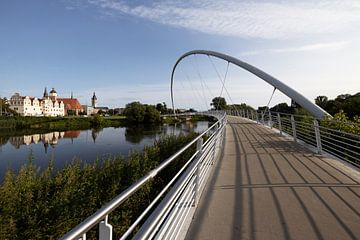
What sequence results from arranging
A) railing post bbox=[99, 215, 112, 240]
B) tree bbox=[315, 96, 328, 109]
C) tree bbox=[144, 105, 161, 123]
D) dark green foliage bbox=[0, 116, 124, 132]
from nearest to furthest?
railing post bbox=[99, 215, 112, 240]
tree bbox=[315, 96, 328, 109]
dark green foliage bbox=[0, 116, 124, 132]
tree bbox=[144, 105, 161, 123]

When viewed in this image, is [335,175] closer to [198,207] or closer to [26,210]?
[198,207]

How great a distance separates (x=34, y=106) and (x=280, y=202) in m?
98.8

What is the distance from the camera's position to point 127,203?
27.3 ft

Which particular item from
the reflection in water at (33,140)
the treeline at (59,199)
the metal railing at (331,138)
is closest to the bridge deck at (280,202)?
the metal railing at (331,138)

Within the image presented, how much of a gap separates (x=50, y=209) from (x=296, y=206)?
221 inches

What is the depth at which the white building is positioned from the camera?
8512cm

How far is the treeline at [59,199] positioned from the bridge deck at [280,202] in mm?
3741

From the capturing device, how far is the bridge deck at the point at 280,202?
9.78 ft

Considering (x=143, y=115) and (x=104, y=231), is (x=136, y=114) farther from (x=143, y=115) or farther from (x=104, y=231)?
(x=104, y=231)

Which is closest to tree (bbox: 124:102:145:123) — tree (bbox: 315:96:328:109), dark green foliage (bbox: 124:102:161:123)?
dark green foliage (bbox: 124:102:161:123)

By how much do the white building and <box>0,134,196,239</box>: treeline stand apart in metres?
86.7

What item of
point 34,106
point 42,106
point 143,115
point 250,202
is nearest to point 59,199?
point 250,202

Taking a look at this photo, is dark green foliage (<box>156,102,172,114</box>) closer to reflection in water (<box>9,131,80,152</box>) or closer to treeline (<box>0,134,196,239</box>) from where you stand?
reflection in water (<box>9,131,80,152</box>)

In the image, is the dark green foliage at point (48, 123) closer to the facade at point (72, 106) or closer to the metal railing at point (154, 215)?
the facade at point (72, 106)
